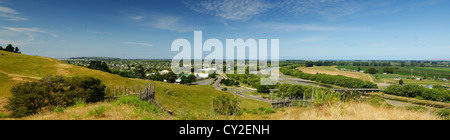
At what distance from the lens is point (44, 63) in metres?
36.8

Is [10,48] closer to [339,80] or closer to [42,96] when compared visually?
[42,96]

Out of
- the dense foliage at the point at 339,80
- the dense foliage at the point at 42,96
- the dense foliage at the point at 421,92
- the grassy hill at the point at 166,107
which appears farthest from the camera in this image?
the dense foliage at the point at 339,80

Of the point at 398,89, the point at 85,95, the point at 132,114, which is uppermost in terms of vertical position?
the point at 132,114

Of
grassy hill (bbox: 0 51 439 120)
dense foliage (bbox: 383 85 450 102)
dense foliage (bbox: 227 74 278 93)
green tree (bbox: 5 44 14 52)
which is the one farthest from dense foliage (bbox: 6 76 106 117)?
green tree (bbox: 5 44 14 52)

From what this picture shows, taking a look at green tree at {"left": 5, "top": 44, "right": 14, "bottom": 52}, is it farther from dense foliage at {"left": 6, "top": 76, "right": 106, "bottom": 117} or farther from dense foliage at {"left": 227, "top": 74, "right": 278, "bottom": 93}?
dense foliage at {"left": 227, "top": 74, "right": 278, "bottom": 93}

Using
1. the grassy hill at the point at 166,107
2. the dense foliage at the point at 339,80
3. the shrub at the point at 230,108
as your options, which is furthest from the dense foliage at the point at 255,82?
the shrub at the point at 230,108

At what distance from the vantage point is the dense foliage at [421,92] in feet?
136


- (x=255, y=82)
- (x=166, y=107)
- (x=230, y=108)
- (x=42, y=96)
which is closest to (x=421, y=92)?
(x=255, y=82)

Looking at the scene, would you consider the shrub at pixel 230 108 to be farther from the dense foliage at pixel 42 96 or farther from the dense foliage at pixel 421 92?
the dense foliage at pixel 421 92

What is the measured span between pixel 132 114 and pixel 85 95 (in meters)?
9.48

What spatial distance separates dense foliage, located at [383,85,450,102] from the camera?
136ft
